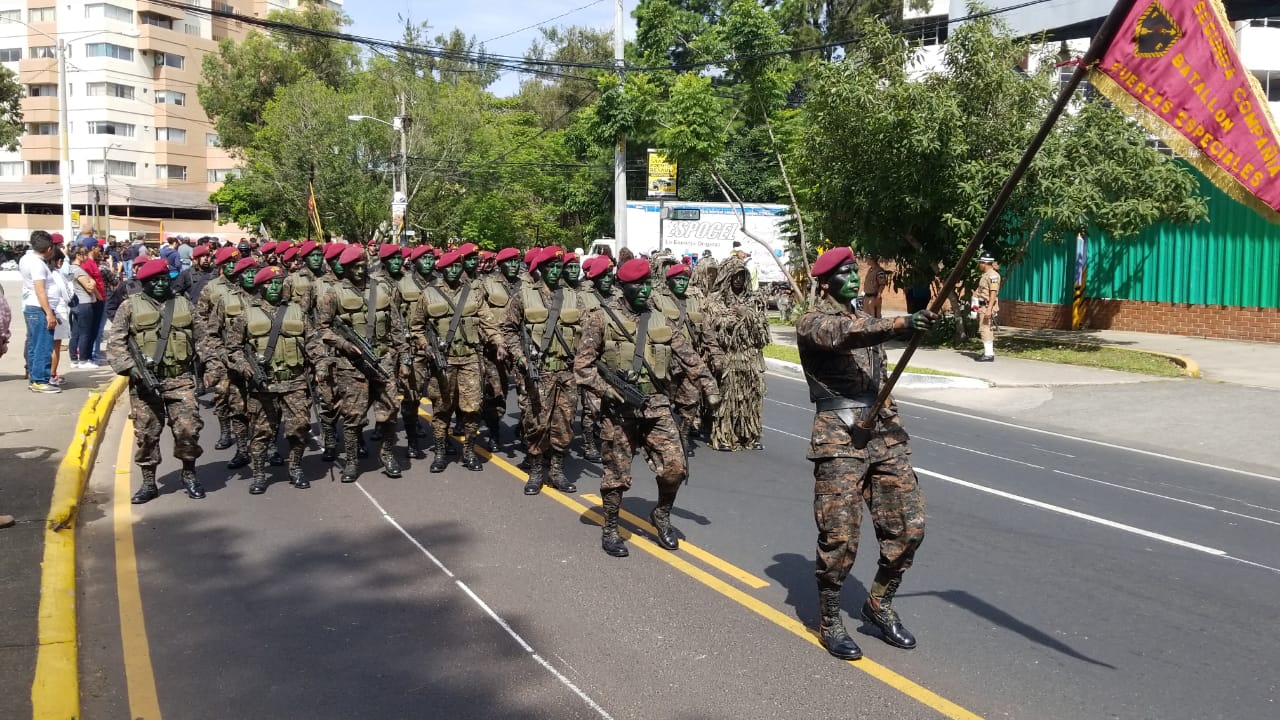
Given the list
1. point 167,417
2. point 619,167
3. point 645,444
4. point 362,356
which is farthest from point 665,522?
point 619,167

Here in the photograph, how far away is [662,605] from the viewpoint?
593 centimetres

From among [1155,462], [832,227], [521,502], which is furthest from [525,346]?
[832,227]

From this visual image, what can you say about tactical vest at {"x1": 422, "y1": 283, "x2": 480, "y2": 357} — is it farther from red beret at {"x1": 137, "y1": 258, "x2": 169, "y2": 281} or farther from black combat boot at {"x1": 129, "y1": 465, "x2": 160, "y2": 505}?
black combat boot at {"x1": 129, "y1": 465, "x2": 160, "y2": 505}

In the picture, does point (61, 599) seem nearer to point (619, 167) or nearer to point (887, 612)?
point (887, 612)

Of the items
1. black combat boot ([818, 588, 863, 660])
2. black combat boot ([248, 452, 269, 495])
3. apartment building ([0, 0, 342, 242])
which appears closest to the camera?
black combat boot ([818, 588, 863, 660])

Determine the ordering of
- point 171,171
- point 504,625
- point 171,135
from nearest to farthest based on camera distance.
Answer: point 504,625, point 171,135, point 171,171

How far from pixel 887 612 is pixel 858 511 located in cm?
59

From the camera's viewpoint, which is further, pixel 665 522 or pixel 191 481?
pixel 191 481

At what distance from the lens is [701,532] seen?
743cm

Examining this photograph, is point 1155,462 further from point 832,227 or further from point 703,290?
point 832,227

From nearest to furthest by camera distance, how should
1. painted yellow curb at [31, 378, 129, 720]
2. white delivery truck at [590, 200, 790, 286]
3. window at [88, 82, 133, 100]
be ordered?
painted yellow curb at [31, 378, 129, 720] < white delivery truck at [590, 200, 790, 286] < window at [88, 82, 133, 100]

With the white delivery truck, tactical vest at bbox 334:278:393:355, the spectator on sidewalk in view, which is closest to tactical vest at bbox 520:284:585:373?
tactical vest at bbox 334:278:393:355

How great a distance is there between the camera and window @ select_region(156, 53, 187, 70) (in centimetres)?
6979

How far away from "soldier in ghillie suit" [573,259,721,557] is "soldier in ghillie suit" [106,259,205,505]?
3.37 metres
